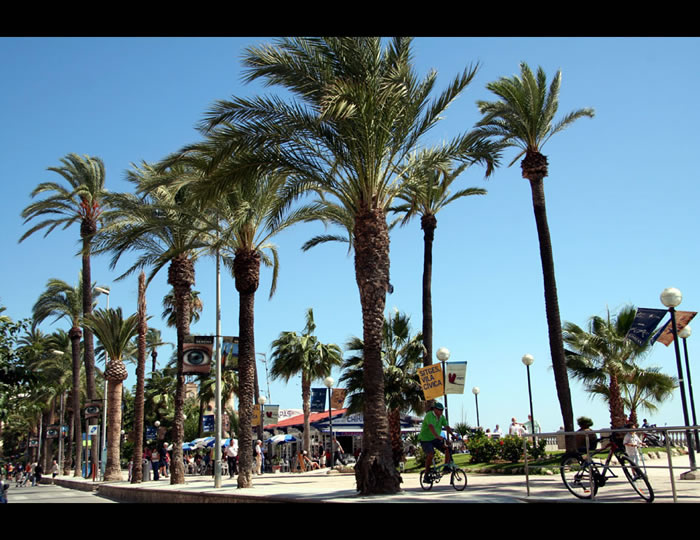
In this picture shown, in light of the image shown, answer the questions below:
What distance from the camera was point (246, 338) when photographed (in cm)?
2083

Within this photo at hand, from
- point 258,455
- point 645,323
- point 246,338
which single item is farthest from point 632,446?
point 258,455

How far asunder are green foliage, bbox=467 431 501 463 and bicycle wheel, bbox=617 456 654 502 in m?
13.0

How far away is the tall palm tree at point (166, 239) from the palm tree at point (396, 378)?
6.91m

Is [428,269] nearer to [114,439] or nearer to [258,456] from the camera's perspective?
[258,456]

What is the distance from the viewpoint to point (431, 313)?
28094 millimetres

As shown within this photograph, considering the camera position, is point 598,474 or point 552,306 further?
point 552,306

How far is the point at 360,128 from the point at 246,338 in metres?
8.79

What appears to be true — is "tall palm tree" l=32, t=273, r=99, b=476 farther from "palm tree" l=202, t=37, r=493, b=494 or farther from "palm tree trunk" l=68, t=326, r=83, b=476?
"palm tree" l=202, t=37, r=493, b=494

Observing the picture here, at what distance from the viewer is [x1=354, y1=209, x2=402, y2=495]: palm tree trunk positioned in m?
14.3

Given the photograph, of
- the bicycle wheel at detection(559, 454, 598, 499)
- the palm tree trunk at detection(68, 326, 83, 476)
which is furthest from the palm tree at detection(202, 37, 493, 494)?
the palm tree trunk at detection(68, 326, 83, 476)

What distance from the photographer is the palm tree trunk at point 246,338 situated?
20.1 meters

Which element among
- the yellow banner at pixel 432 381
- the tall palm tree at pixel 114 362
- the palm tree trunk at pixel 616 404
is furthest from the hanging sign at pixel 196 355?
the palm tree trunk at pixel 616 404
